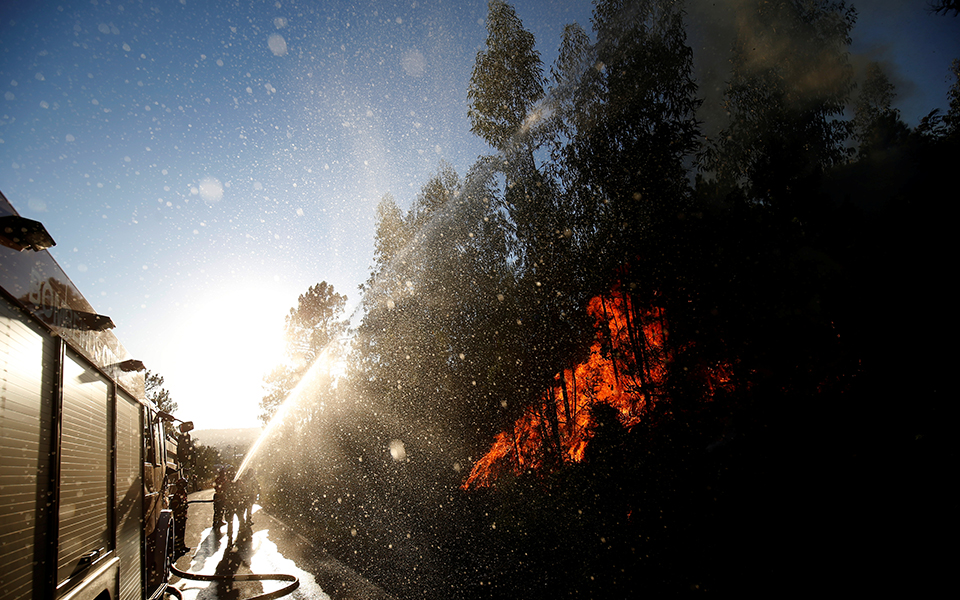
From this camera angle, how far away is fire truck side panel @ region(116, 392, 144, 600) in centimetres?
417

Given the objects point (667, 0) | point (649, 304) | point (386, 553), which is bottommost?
point (386, 553)

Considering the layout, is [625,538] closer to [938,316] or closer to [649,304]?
[649,304]

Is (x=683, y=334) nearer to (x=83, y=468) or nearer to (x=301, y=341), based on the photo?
(x=83, y=468)

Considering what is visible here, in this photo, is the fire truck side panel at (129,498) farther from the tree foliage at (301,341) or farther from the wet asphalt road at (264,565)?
the tree foliage at (301,341)

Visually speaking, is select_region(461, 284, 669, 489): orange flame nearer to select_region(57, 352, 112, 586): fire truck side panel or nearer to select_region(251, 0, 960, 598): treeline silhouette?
select_region(251, 0, 960, 598): treeline silhouette

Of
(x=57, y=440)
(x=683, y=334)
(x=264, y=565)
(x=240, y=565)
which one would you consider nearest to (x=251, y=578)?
(x=264, y=565)

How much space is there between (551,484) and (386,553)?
149 inches

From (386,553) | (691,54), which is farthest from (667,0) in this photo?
(386,553)

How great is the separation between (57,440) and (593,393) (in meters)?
8.60

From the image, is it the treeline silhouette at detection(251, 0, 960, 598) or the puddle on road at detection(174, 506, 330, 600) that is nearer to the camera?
the treeline silhouette at detection(251, 0, 960, 598)

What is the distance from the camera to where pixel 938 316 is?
17.3 feet

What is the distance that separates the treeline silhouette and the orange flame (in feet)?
0.23

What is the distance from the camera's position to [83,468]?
3.25 m

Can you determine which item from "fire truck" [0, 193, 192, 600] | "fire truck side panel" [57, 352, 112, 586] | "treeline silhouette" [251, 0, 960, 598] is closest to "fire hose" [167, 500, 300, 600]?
"treeline silhouette" [251, 0, 960, 598]
